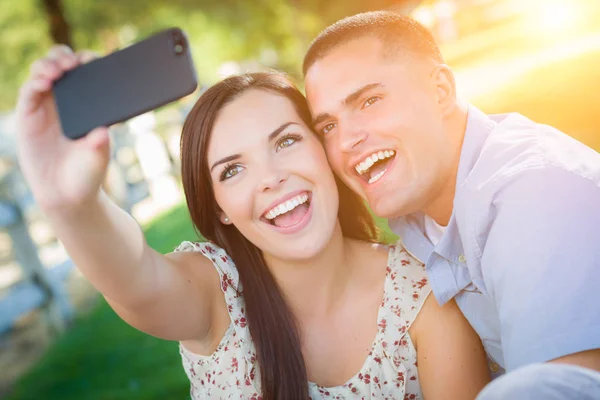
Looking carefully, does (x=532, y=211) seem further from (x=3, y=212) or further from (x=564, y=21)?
(x=564, y=21)

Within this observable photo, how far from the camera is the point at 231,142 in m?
2.54

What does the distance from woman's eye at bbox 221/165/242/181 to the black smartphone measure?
950mm

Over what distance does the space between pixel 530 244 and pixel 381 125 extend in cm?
91

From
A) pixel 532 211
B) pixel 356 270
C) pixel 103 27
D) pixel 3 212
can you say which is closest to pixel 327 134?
pixel 356 270

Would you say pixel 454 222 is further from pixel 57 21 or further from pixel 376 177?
pixel 57 21

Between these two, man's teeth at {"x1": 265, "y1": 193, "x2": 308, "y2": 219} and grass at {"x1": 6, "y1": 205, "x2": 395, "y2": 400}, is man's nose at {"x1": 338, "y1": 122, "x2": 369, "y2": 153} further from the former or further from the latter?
grass at {"x1": 6, "y1": 205, "x2": 395, "y2": 400}

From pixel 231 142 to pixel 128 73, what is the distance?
0.90 meters

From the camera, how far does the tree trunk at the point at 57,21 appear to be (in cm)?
766

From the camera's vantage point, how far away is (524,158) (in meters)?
2.23

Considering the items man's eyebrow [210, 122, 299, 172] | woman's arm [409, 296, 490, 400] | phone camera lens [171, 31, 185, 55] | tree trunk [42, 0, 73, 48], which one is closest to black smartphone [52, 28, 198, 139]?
phone camera lens [171, 31, 185, 55]

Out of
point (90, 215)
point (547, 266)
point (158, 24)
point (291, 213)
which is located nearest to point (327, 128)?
point (291, 213)

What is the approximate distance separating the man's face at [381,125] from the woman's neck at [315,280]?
0.32m

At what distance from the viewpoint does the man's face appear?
266 centimetres

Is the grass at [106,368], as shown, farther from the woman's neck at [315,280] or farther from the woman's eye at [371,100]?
the woman's eye at [371,100]
